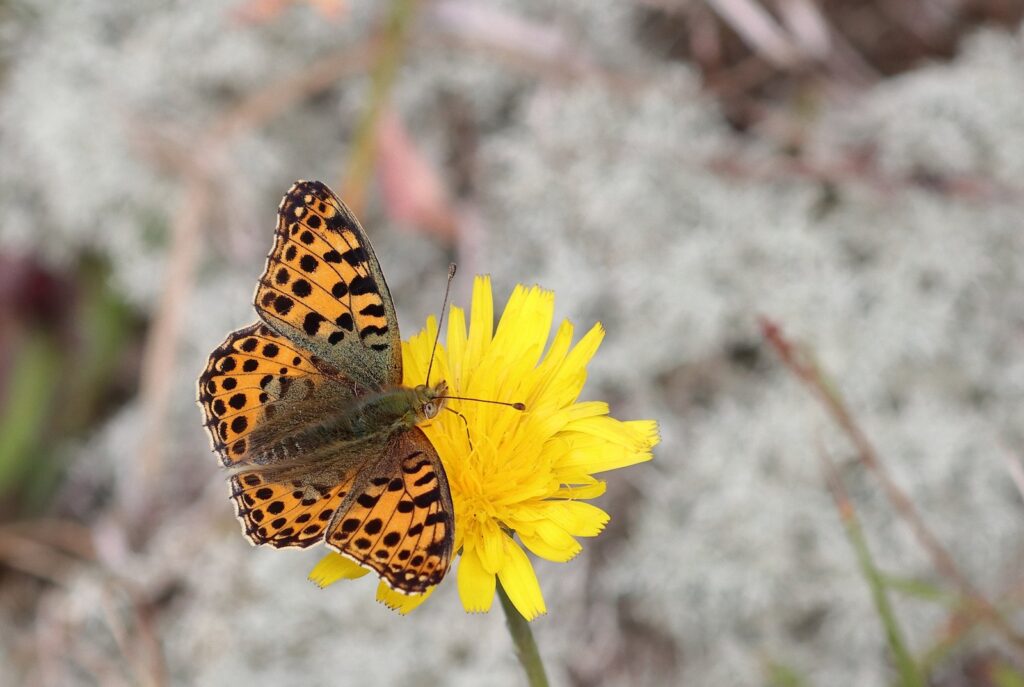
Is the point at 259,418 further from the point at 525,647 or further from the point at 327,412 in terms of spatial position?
the point at 525,647

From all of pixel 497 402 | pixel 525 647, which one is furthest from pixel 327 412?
pixel 525 647

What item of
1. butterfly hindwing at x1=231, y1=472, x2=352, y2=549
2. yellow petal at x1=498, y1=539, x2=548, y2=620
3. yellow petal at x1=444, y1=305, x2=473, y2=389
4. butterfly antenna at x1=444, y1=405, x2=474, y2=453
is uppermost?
yellow petal at x1=444, y1=305, x2=473, y2=389

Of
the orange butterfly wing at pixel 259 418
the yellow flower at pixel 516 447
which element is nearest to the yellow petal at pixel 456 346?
the yellow flower at pixel 516 447

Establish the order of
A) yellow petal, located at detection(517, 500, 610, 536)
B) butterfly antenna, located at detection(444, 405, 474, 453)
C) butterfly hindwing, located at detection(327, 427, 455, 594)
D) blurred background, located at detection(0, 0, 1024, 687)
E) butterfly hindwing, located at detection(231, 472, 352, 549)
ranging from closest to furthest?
butterfly hindwing, located at detection(327, 427, 455, 594)
butterfly hindwing, located at detection(231, 472, 352, 549)
yellow petal, located at detection(517, 500, 610, 536)
butterfly antenna, located at detection(444, 405, 474, 453)
blurred background, located at detection(0, 0, 1024, 687)

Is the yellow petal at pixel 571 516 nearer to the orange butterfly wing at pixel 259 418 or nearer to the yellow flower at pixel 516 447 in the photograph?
the yellow flower at pixel 516 447

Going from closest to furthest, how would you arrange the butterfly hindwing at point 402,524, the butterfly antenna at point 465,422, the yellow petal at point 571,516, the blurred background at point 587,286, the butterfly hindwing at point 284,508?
the butterfly hindwing at point 402,524 < the butterfly hindwing at point 284,508 < the yellow petal at point 571,516 < the butterfly antenna at point 465,422 < the blurred background at point 587,286

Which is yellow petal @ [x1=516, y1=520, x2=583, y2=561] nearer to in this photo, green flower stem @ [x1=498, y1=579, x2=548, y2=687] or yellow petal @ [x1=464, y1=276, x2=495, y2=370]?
green flower stem @ [x1=498, y1=579, x2=548, y2=687]

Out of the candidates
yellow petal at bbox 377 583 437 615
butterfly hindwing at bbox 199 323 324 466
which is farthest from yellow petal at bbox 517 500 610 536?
butterfly hindwing at bbox 199 323 324 466
